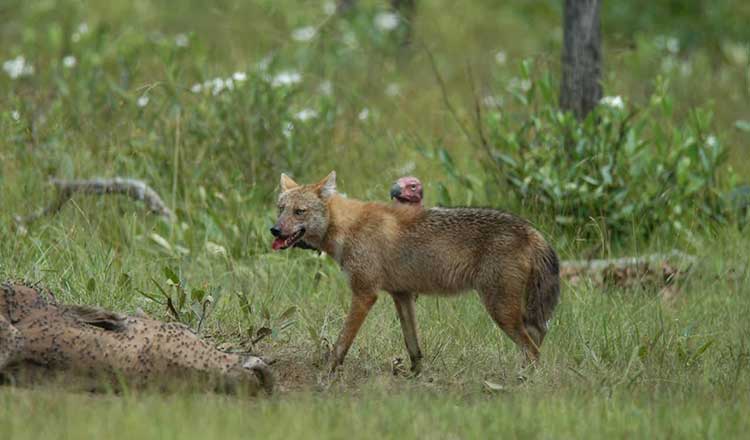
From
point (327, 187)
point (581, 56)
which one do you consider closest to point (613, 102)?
point (581, 56)

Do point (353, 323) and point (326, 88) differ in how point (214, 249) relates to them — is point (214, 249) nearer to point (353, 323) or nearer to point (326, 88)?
point (353, 323)

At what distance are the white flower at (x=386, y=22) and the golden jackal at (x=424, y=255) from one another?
8.60m

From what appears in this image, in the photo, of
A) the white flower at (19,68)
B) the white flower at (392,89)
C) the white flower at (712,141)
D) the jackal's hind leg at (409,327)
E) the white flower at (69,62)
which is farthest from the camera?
the white flower at (392,89)

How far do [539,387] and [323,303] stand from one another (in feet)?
7.63

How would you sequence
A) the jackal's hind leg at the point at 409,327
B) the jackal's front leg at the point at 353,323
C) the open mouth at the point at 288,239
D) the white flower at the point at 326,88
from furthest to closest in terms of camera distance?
the white flower at the point at 326,88 < the open mouth at the point at 288,239 < the jackal's hind leg at the point at 409,327 < the jackal's front leg at the point at 353,323

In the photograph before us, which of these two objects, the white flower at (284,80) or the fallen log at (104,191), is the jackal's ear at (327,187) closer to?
the fallen log at (104,191)

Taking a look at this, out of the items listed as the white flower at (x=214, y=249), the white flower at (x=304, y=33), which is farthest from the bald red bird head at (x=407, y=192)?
the white flower at (x=304, y=33)

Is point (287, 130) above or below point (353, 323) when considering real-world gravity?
above

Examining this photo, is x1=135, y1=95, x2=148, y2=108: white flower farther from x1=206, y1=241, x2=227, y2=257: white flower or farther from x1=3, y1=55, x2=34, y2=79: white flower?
x1=206, y1=241, x2=227, y2=257: white flower

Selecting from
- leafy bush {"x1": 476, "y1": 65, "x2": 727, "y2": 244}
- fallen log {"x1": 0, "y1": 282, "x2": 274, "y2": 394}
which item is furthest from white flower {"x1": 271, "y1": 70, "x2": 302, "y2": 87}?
fallen log {"x1": 0, "y1": 282, "x2": 274, "y2": 394}

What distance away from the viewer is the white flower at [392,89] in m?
12.8

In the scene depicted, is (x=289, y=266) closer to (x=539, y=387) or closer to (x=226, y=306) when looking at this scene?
(x=226, y=306)

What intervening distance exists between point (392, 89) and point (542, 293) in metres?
6.67

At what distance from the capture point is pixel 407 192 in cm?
737
